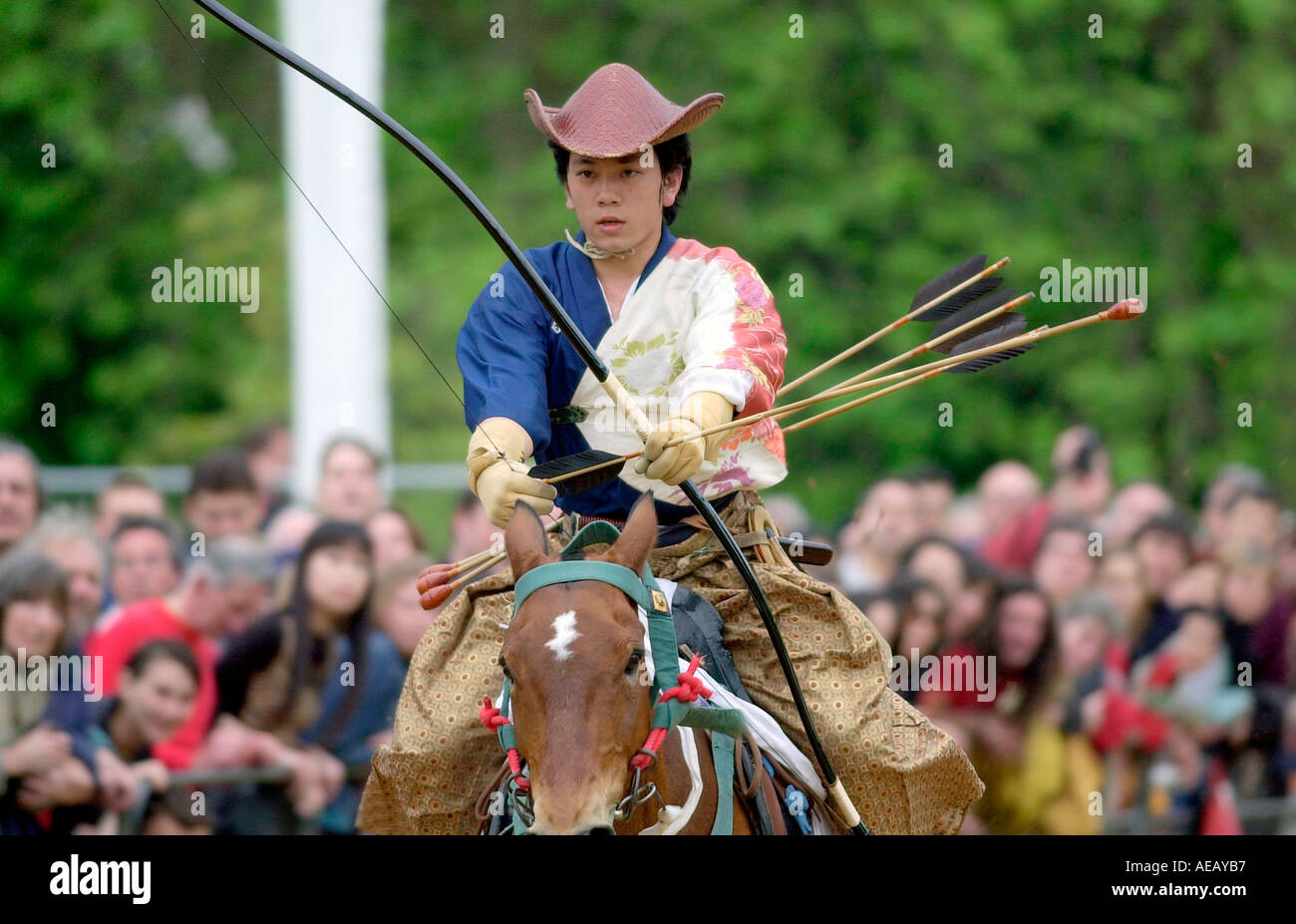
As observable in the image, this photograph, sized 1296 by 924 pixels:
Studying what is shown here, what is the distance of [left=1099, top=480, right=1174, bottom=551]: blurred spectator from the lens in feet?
28.6

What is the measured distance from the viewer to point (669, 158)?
4656mm

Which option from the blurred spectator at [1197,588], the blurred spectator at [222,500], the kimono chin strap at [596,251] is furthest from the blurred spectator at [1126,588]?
the kimono chin strap at [596,251]

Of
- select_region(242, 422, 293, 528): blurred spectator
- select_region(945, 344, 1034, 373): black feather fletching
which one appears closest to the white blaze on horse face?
select_region(945, 344, 1034, 373): black feather fletching

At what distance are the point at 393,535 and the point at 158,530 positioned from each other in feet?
3.08

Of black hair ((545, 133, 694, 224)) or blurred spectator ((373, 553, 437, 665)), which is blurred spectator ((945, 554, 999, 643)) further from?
black hair ((545, 133, 694, 224))

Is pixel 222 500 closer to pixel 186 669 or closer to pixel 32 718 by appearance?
pixel 186 669

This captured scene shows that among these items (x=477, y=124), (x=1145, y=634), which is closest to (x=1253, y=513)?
(x=1145, y=634)

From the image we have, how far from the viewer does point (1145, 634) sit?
8.27 meters

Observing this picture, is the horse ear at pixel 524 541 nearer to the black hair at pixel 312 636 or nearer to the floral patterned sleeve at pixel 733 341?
the floral patterned sleeve at pixel 733 341

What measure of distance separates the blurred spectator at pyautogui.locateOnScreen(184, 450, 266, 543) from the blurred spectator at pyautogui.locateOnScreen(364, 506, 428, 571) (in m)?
0.56

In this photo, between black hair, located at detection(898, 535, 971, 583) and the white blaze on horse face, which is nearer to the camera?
the white blaze on horse face

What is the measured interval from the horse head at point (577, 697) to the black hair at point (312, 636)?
323 centimetres

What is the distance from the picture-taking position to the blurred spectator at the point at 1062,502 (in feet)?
28.6
